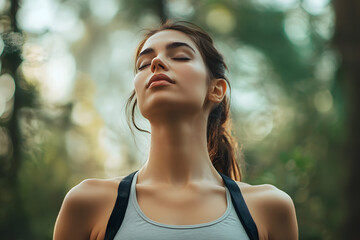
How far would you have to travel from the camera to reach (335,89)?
198 inches

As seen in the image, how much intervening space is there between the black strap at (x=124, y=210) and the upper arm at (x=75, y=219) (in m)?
0.12

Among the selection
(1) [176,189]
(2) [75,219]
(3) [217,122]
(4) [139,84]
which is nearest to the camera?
(2) [75,219]

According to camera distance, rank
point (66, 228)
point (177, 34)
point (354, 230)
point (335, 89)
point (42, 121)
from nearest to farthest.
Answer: point (66, 228) → point (177, 34) → point (354, 230) → point (335, 89) → point (42, 121)

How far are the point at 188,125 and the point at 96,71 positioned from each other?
4.94m

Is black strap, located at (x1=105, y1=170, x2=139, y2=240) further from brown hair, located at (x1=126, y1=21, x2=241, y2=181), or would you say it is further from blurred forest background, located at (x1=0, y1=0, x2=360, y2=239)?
blurred forest background, located at (x1=0, y1=0, x2=360, y2=239)

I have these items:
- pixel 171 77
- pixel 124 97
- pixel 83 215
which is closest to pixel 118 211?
pixel 83 215

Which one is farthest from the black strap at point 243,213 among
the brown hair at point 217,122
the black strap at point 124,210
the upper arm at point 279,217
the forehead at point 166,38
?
the forehead at point 166,38

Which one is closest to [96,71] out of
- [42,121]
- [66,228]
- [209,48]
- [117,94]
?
[117,94]

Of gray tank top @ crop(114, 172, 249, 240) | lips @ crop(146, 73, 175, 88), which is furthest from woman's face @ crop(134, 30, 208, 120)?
gray tank top @ crop(114, 172, 249, 240)

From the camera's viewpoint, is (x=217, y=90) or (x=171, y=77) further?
(x=217, y=90)

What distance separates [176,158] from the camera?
178 centimetres

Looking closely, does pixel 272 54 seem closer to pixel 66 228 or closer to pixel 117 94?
pixel 117 94

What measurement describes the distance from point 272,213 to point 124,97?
373 centimetres

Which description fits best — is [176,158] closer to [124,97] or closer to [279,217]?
[279,217]
